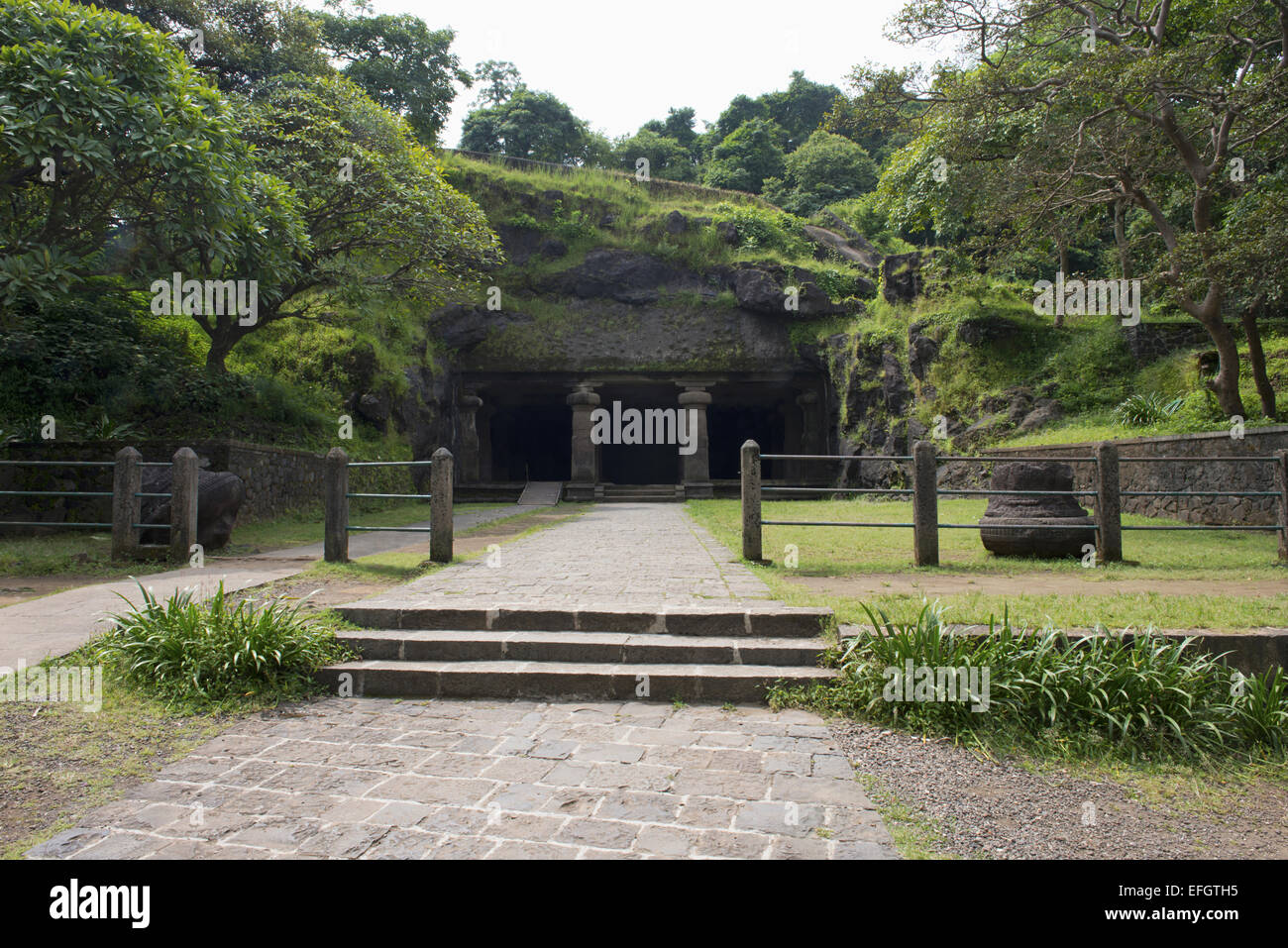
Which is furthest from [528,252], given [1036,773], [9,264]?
[1036,773]

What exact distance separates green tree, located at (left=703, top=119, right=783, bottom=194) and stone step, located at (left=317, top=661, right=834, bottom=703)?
36015 mm

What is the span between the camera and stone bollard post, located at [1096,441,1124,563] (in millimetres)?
7484

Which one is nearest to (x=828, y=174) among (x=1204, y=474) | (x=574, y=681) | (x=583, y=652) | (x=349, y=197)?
(x=349, y=197)

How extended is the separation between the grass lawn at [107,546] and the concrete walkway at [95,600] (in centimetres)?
57

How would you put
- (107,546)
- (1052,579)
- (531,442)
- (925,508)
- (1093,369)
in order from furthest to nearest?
(531,442) < (1093,369) < (107,546) < (925,508) < (1052,579)

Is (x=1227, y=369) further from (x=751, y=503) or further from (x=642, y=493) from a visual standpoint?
(x=642, y=493)

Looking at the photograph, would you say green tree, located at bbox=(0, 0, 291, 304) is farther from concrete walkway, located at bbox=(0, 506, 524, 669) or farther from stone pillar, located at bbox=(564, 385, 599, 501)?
stone pillar, located at bbox=(564, 385, 599, 501)

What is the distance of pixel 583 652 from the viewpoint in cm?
467

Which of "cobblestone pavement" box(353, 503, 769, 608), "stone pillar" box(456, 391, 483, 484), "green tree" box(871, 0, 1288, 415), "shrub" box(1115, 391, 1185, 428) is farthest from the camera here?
"stone pillar" box(456, 391, 483, 484)

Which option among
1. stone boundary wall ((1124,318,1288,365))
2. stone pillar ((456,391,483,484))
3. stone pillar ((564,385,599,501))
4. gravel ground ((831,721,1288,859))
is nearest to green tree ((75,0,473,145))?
stone pillar ((456,391,483,484))

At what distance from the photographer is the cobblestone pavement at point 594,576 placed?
5492mm

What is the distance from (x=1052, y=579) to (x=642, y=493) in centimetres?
1375

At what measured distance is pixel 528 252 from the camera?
2244 cm

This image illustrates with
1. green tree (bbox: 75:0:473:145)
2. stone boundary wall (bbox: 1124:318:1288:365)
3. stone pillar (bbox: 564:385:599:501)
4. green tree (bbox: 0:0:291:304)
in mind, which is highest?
green tree (bbox: 75:0:473:145)
